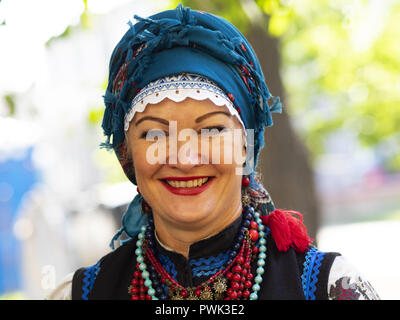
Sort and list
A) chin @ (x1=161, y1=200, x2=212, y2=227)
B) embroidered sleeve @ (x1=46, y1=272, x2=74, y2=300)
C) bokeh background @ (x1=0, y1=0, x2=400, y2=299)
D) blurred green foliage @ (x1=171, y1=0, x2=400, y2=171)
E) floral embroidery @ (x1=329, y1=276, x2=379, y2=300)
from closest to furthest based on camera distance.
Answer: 1. floral embroidery @ (x1=329, y1=276, x2=379, y2=300)
2. chin @ (x1=161, y1=200, x2=212, y2=227)
3. embroidered sleeve @ (x1=46, y1=272, x2=74, y2=300)
4. bokeh background @ (x1=0, y1=0, x2=400, y2=299)
5. blurred green foliage @ (x1=171, y1=0, x2=400, y2=171)

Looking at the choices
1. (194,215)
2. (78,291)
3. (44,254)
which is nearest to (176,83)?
(194,215)

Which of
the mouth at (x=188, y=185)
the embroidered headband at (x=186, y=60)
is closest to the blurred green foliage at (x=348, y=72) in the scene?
the embroidered headband at (x=186, y=60)

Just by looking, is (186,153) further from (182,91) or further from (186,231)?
(186,231)

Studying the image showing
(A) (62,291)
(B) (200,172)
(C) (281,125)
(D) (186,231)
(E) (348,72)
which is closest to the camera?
(B) (200,172)

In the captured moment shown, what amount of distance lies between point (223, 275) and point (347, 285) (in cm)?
48

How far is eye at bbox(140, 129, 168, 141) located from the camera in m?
2.07

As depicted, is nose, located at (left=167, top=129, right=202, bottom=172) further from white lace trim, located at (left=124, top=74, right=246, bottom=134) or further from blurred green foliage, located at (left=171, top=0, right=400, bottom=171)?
blurred green foliage, located at (left=171, top=0, right=400, bottom=171)

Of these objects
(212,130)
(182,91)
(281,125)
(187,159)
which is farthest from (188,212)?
(281,125)

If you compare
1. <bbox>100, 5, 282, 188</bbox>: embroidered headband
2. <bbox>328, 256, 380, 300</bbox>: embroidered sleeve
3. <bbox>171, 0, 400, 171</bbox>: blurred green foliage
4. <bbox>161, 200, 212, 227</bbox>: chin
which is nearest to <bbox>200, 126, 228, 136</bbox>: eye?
<bbox>100, 5, 282, 188</bbox>: embroidered headband

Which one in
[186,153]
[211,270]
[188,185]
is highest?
[186,153]

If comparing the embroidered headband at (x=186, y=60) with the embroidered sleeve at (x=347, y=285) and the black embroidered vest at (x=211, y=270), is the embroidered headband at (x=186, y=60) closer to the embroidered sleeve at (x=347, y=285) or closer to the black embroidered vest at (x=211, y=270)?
the black embroidered vest at (x=211, y=270)

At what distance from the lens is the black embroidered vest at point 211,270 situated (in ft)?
6.59

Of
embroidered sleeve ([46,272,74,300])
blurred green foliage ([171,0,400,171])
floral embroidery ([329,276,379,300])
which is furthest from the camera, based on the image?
blurred green foliage ([171,0,400,171])

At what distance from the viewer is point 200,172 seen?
2061 millimetres
